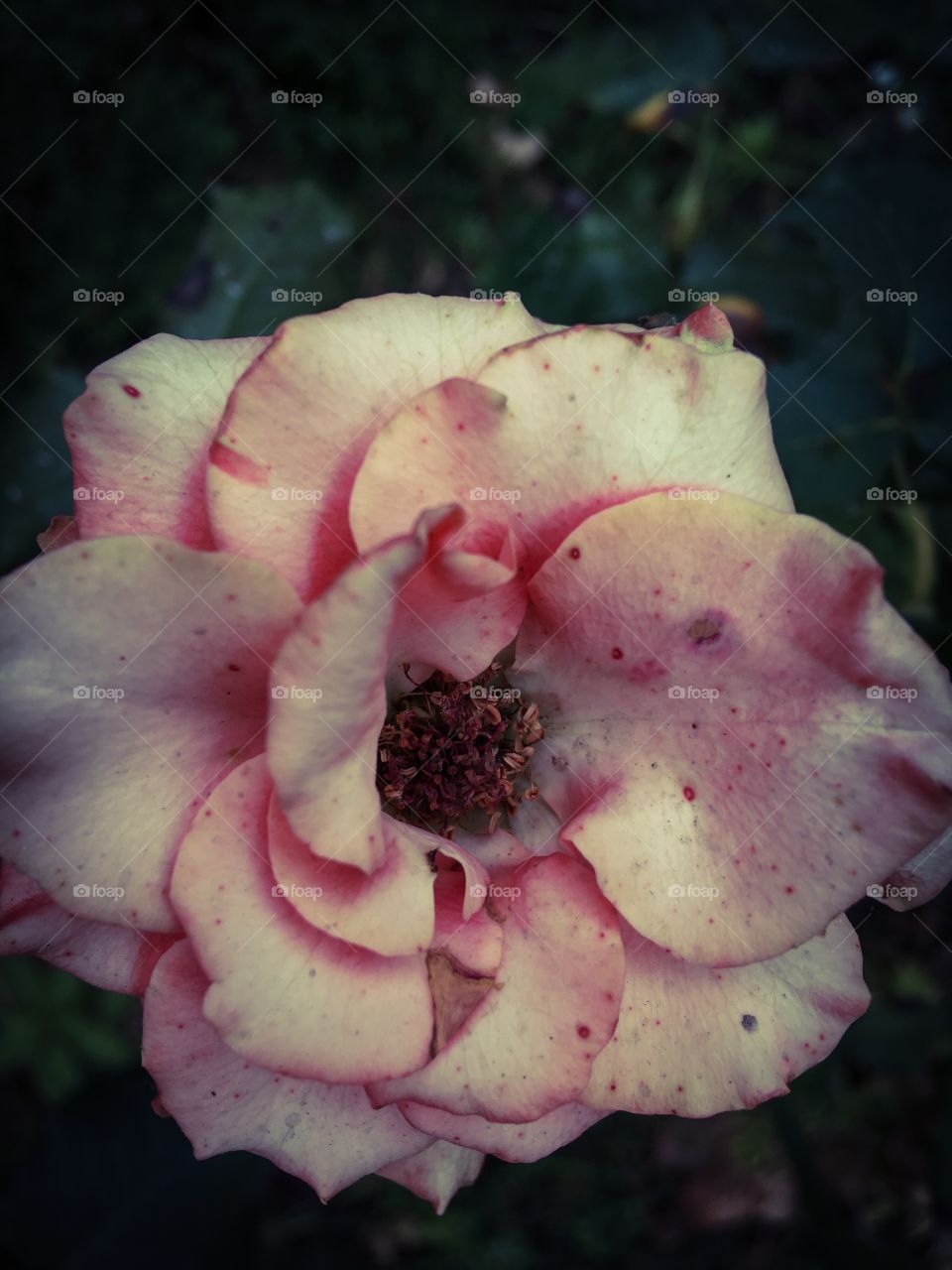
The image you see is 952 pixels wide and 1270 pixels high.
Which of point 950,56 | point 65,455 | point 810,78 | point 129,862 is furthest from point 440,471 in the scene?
point 810,78

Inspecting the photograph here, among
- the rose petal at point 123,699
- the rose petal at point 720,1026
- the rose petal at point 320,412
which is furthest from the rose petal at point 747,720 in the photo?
the rose petal at point 123,699

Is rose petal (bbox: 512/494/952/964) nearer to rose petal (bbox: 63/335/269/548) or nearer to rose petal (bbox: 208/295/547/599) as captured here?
rose petal (bbox: 208/295/547/599)

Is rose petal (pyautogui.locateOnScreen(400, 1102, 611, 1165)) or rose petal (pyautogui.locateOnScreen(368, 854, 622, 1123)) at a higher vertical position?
rose petal (pyautogui.locateOnScreen(368, 854, 622, 1123))

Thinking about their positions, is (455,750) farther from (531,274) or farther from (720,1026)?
(531,274)

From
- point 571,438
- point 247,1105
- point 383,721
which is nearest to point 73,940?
point 247,1105

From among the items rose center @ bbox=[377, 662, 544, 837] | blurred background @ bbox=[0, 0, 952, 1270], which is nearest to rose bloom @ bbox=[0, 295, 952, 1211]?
rose center @ bbox=[377, 662, 544, 837]

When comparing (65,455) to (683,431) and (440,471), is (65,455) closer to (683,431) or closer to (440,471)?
(440,471)

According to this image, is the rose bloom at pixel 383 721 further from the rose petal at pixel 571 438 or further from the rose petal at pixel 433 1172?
the rose petal at pixel 433 1172
